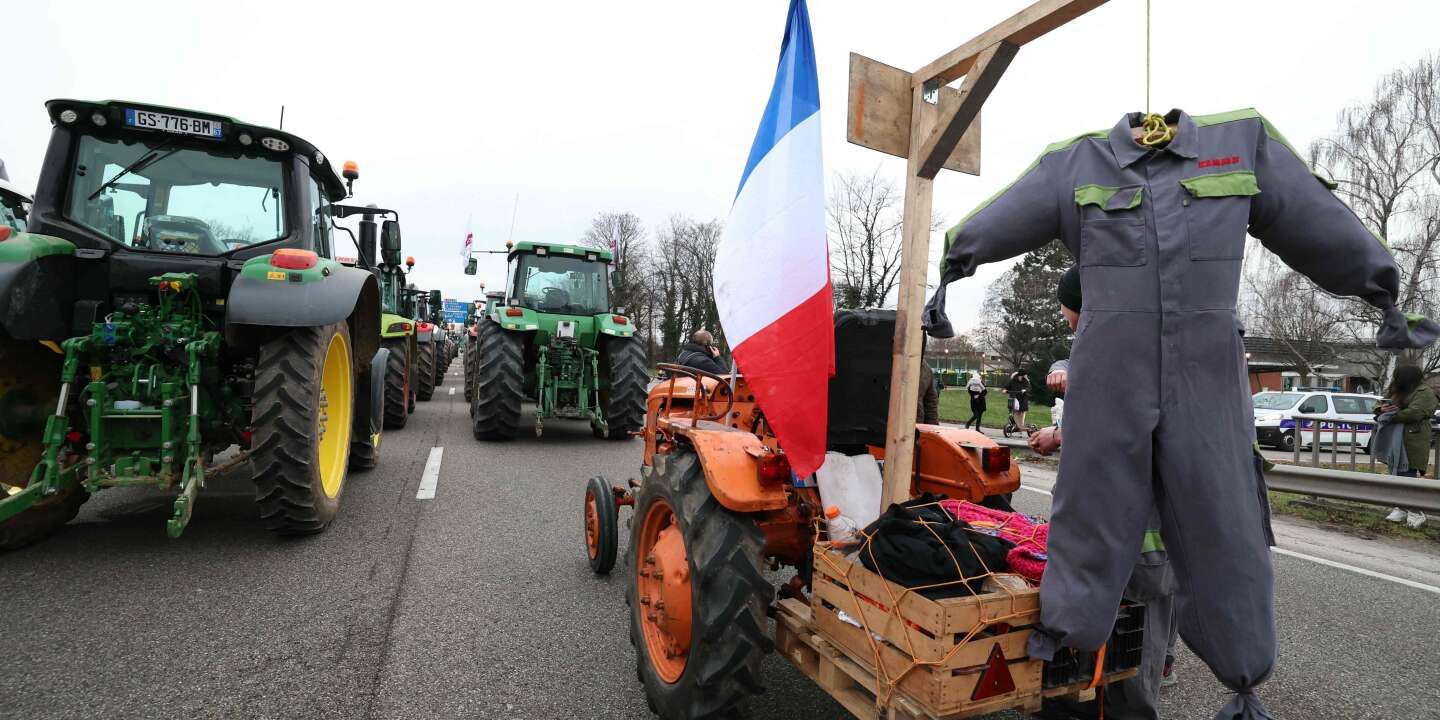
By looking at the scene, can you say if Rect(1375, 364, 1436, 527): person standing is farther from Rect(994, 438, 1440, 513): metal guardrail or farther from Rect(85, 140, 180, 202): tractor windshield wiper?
Rect(85, 140, 180, 202): tractor windshield wiper

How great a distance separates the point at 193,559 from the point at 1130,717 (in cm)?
475

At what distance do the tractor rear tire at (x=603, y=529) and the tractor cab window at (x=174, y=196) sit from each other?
2.99m

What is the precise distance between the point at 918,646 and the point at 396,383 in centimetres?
920

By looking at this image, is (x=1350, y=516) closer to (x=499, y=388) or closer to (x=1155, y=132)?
(x=1155, y=132)

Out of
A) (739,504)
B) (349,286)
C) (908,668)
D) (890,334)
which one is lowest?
(908,668)

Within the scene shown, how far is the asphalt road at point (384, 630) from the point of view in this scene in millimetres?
2748

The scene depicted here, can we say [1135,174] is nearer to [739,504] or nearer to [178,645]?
[739,504]

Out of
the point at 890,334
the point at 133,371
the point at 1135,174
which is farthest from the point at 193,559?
the point at 1135,174

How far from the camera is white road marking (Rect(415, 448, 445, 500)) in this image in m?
6.12

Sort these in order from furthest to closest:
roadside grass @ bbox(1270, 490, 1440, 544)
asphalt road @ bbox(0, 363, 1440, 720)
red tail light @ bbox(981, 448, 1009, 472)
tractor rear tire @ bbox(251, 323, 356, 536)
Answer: roadside grass @ bbox(1270, 490, 1440, 544)
tractor rear tire @ bbox(251, 323, 356, 536)
red tail light @ bbox(981, 448, 1009, 472)
asphalt road @ bbox(0, 363, 1440, 720)

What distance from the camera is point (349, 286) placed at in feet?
15.2

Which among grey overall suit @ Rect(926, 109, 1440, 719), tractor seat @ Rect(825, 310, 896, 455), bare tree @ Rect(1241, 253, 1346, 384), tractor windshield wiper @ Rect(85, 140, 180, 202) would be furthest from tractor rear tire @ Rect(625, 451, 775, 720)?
bare tree @ Rect(1241, 253, 1346, 384)

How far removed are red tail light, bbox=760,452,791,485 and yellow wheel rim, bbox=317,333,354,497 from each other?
400cm

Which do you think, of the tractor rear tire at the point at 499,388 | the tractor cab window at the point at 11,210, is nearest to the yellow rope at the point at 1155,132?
the tractor rear tire at the point at 499,388
